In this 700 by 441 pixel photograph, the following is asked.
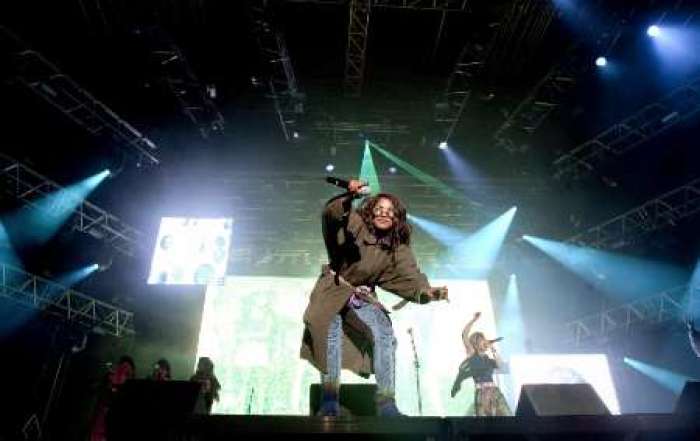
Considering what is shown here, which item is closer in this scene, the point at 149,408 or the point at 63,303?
the point at 149,408

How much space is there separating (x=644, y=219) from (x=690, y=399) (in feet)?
27.8

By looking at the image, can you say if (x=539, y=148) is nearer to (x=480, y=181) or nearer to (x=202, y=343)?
(x=480, y=181)

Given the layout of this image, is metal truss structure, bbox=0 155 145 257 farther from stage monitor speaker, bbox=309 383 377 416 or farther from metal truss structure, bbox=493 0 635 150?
metal truss structure, bbox=493 0 635 150

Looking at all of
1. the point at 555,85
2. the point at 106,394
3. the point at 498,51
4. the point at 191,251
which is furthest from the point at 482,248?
the point at 106,394

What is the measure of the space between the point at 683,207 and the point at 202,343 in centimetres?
980

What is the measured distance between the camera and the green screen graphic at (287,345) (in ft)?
28.7

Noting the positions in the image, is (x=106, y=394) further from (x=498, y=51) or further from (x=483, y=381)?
(x=498, y=51)

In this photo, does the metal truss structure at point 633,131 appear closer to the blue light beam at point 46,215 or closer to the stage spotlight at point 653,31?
the stage spotlight at point 653,31

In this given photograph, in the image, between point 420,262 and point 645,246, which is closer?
point 645,246

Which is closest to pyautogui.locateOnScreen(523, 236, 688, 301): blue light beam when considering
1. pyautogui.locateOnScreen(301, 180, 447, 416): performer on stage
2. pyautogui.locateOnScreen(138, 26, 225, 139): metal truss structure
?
pyautogui.locateOnScreen(138, 26, 225, 139): metal truss structure

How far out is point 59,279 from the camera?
9953 millimetres

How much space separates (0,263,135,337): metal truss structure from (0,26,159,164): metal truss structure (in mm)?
3131

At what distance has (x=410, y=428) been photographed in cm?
201

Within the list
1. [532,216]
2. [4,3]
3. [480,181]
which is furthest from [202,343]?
[532,216]
